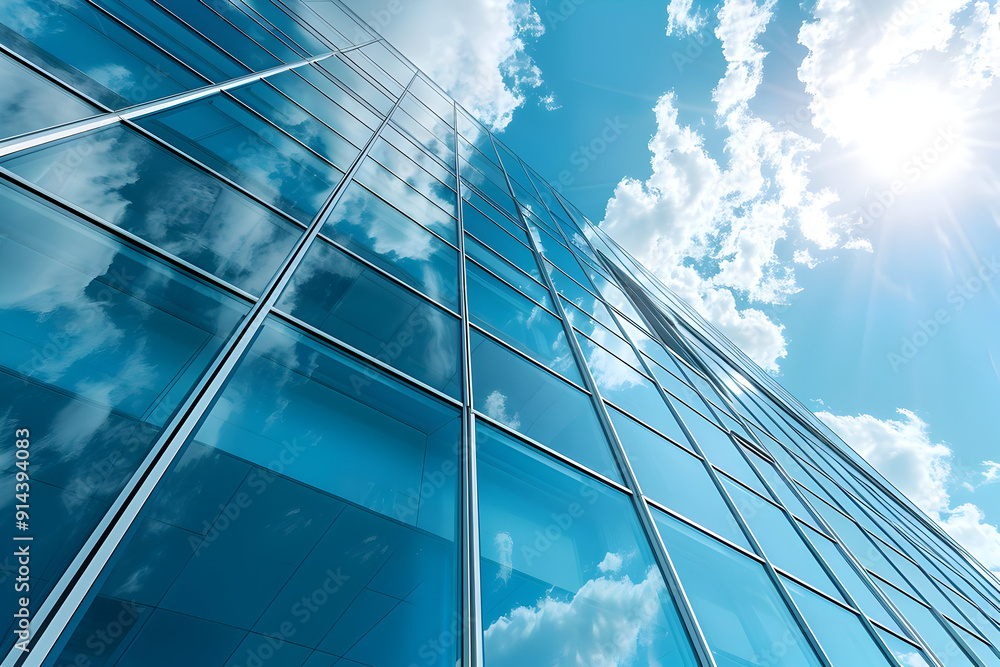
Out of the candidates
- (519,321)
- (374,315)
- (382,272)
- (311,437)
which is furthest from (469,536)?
(519,321)

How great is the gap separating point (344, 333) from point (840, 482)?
14502 mm

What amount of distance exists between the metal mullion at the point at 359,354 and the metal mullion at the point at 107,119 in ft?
7.05

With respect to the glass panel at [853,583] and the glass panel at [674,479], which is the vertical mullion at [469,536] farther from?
the glass panel at [853,583]

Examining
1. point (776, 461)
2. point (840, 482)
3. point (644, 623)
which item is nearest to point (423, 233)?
point (644, 623)

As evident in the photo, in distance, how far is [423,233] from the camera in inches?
318

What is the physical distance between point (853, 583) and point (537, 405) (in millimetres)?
5799

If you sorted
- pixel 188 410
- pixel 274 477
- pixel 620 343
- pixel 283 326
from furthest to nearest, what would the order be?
pixel 620 343
pixel 283 326
pixel 274 477
pixel 188 410

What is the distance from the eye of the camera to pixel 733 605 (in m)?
5.07

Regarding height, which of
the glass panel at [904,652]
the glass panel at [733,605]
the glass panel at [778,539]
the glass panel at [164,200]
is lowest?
the glass panel at [904,652]

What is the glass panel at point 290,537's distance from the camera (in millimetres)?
2508

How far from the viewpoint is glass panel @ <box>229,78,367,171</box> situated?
7867 millimetres

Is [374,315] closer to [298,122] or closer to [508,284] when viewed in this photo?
[508,284]

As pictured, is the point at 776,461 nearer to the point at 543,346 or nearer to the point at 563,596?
the point at 543,346

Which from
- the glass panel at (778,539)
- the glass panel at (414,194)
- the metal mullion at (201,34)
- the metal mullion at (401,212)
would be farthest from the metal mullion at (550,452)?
the metal mullion at (201,34)
